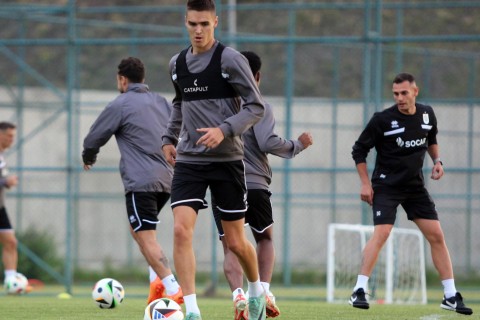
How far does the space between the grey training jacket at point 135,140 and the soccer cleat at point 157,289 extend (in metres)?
0.79

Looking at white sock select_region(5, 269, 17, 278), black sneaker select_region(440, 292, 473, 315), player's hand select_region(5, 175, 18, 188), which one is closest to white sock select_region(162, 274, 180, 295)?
black sneaker select_region(440, 292, 473, 315)

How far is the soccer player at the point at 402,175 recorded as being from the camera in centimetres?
958

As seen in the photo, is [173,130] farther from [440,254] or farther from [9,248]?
[9,248]

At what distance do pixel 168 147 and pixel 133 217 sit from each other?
1703 mm

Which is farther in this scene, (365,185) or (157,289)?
(157,289)

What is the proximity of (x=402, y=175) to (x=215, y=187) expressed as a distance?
2542mm

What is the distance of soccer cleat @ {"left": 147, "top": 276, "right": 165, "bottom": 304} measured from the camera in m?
9.81

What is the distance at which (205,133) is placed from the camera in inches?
294

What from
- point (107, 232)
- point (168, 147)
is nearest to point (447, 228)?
point (107, 232)

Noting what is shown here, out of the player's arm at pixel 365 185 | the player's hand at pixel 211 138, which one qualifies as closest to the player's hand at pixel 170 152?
the player's hand at pixel 211 138

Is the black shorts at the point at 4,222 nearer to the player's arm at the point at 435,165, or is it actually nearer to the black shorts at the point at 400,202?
the black shorts at the point at 400,202

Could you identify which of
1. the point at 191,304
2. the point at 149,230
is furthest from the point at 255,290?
the point at 149,230

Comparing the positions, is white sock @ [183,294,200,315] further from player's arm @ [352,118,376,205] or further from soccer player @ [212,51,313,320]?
player's arm @ [352,118,376,205]

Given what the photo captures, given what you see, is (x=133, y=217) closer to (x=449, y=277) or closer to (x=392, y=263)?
(x=449, y=277)
